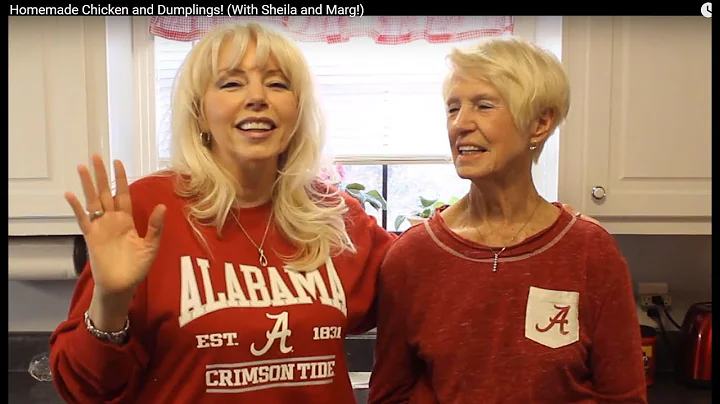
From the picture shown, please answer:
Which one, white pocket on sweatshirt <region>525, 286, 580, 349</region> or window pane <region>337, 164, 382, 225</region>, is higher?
window pane <region>337, 164, 382, 225</region>

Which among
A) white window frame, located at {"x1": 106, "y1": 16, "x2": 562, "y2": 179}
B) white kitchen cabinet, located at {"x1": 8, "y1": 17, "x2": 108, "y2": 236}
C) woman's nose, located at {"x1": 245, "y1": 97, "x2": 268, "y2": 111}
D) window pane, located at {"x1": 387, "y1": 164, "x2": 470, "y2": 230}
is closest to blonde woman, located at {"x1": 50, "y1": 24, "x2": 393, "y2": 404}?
woman's nose, located at {"x1": 245, "y1": 97, "x2": 268, "y2": 111}

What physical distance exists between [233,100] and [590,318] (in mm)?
678

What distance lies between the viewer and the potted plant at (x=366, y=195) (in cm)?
194

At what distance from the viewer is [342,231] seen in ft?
3.73

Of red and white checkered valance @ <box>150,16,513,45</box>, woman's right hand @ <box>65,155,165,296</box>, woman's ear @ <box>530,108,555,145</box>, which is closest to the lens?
woman's right hand @ <box>65,155,165,296</box>

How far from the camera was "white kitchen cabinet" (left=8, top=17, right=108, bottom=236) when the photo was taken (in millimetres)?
1501

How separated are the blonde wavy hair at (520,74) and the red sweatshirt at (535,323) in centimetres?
20

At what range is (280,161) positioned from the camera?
1.16 meters

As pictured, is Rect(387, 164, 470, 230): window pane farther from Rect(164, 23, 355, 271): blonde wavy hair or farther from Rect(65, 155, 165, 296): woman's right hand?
Rect(65, 155, 165, 296): woman's right hand

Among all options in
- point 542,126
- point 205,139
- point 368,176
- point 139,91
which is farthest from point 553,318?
point 139,91

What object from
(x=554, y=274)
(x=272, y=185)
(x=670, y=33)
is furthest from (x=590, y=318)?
(x=670, y=33)

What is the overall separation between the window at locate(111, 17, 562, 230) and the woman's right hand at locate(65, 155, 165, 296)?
3.51ft

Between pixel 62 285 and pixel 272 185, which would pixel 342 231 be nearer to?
pixel 272 185

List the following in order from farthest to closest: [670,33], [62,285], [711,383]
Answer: [62,285] < [711,383] < [670,33]
